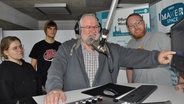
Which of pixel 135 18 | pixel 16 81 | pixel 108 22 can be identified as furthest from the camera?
pixel 135 18

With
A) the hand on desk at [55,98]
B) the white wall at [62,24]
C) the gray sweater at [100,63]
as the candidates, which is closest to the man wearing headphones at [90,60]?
the gray sweater at [100,63]

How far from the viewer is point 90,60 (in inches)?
62.2

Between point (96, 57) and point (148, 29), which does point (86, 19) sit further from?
point (148, 29)

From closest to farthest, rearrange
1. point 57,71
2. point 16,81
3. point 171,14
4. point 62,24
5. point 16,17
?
point 57,71
point 16,81
point 171,14
point 16,17
point 62,24

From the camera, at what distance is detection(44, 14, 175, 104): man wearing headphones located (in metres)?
1.48

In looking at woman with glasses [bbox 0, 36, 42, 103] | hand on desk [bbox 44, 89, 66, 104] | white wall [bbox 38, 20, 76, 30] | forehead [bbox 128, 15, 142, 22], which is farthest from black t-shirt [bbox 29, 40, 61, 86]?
white wall [bbox 38, 20, 76, 30]

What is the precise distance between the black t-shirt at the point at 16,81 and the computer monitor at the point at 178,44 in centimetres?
153

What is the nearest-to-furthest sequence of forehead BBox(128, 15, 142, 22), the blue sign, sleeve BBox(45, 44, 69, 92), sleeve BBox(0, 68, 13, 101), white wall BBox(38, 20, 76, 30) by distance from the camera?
sleeve BBox(45, 44, 69, 92) → sleeve BBox(0, 68, 13, 101) → forehead BBox(128, 15, 142, 22) → the blue sign → white wall BBox(38, 20, 76, 30)

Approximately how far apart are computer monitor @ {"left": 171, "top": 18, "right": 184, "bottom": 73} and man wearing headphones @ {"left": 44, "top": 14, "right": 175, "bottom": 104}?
14cm

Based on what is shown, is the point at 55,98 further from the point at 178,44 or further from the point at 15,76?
the point at 15,76

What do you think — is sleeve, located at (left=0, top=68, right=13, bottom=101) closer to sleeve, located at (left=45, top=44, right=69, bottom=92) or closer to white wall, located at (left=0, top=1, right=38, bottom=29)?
sleeve, located at (left=45, top=44, right=69, bottom=92)

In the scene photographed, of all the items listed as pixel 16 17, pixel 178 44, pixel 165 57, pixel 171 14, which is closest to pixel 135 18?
pixel 171 14

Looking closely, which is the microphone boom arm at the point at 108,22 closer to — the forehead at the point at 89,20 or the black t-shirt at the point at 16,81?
the forehead at the point at 89,20

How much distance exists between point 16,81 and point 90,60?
1001 mm
